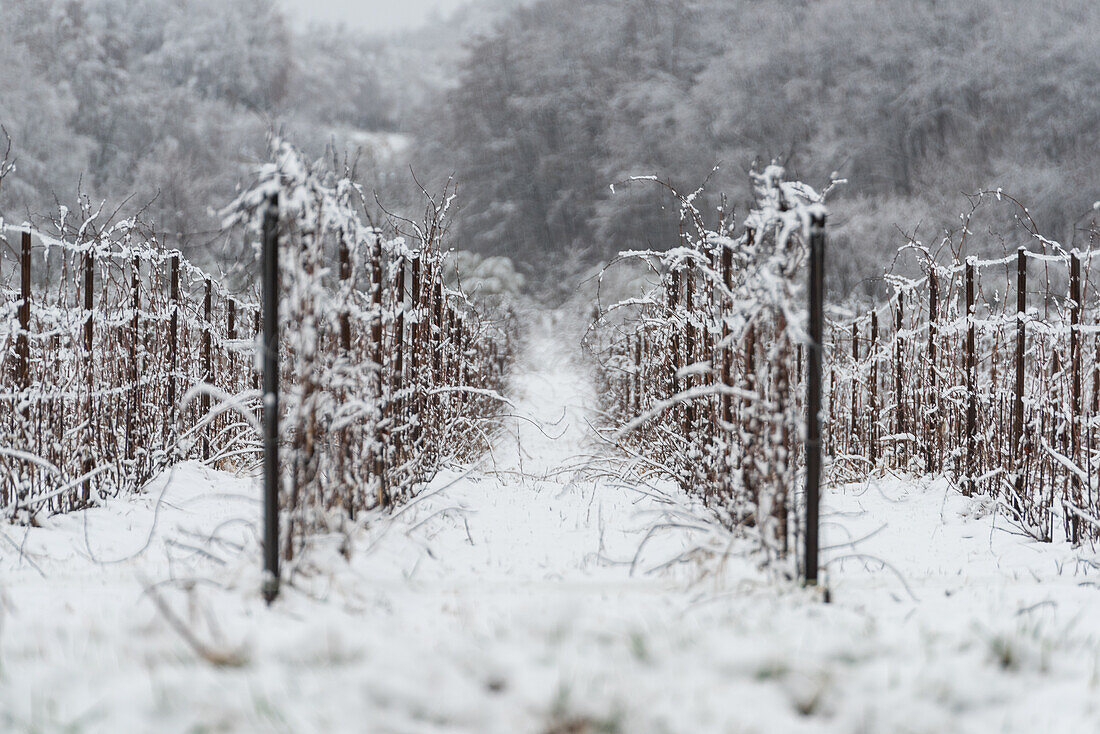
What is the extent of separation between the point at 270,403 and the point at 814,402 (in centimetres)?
180

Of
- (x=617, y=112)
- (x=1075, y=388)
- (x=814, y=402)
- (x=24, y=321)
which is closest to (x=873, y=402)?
(x=1075, y=388)

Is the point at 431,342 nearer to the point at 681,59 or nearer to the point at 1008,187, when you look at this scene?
the point at 1008,187

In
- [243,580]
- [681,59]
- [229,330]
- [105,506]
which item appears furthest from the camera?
[681,59]

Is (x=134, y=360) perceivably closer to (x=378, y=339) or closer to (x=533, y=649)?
(x=378, y=339)

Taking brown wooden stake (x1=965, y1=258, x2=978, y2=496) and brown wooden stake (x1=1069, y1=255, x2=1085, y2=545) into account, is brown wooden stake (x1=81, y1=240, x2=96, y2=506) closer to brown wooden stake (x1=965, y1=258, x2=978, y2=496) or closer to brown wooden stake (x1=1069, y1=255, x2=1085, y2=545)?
brown wooden stake (x1=1069, y1=255, x2=1085, y2=545)

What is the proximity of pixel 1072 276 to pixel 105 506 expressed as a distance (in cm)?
577

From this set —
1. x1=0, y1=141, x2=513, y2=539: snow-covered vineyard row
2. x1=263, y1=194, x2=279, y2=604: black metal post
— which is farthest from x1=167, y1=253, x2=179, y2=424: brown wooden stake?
x1=263, y1=194, x2=279, y2=604: black metal post

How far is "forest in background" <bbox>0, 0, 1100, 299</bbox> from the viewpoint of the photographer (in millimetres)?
21875

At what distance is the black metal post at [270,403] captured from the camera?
260 centimetres

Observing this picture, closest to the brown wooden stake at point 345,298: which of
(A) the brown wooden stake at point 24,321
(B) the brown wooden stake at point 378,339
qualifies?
(B) the brown wooden stake at point 378,339

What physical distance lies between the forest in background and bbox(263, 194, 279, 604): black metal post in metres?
12.2

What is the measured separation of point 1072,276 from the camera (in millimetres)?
4535

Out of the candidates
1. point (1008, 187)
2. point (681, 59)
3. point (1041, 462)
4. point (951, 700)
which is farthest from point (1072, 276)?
point (681, 59)

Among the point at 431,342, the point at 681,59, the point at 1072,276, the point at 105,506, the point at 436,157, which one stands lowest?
the point at 105,506
